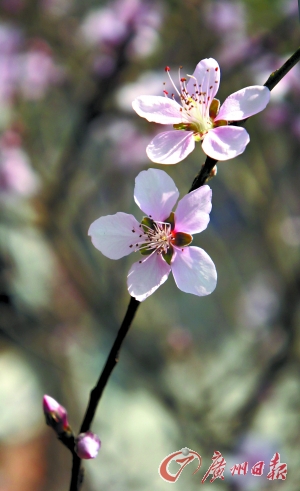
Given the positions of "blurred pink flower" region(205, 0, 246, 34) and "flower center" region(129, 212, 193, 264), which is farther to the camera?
"blurred pink flower" region(205, 0, 246, 34)

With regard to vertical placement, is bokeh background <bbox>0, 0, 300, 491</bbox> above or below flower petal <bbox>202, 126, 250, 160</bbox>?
above

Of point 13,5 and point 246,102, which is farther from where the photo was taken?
point 13,5

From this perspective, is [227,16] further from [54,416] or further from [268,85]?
[54,416]

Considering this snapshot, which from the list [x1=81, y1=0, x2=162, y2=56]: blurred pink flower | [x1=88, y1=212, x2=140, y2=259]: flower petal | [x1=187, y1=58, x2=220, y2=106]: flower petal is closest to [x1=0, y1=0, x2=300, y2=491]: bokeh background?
[x1=81, y1=0, x2=162, y2=56]: blurred pink flower

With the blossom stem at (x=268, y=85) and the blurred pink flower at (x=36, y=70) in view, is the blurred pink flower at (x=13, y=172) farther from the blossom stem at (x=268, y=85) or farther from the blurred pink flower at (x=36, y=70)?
the blossom stem at (x=268, y=85)

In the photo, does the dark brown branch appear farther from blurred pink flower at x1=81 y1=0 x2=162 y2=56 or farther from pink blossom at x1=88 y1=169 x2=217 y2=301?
blurred pink flower at x1=81 y1=0 x2=162 y2=56

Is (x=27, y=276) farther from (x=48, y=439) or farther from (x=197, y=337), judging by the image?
(x=197, y=337)

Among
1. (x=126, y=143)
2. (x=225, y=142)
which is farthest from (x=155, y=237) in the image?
(x=126, y=143)
